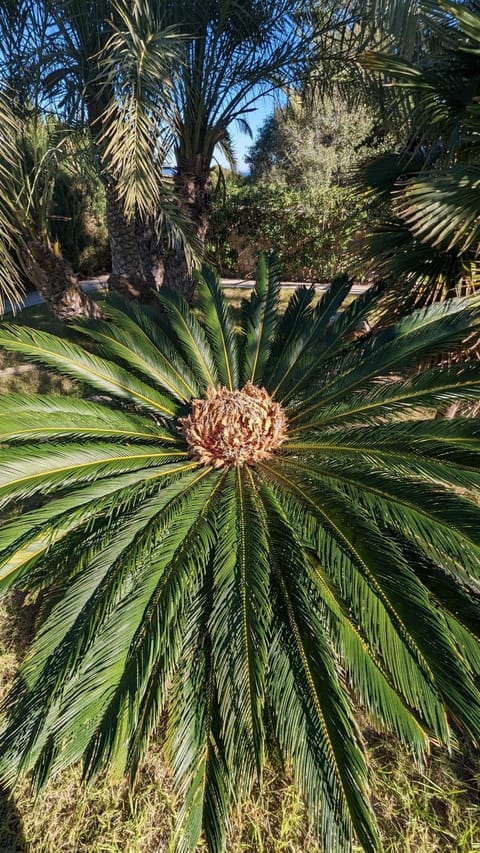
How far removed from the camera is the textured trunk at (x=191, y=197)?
569 cm

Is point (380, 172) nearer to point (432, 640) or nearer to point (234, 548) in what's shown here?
point (234, 548)

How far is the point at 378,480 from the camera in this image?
2.02m

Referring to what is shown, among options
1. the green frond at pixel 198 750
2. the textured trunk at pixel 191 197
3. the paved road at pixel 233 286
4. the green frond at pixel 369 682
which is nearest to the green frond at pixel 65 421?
the green frond at pixel 198 750

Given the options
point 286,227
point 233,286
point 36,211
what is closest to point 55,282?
point 36,211

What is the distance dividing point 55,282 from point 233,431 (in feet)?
12.1

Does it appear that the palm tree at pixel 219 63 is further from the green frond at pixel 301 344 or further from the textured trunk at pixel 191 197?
the green frond at pixel 301 344

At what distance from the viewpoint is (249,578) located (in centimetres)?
170

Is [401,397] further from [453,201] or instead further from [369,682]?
[369,682]

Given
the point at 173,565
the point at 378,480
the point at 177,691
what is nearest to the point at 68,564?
the point at 173,565

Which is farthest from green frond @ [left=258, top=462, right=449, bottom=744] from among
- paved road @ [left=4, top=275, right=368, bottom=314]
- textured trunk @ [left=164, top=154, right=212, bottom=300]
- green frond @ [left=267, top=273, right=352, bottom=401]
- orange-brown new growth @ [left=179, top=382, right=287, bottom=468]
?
paved road @ [left=4, top=275, right=368, bottom=314]

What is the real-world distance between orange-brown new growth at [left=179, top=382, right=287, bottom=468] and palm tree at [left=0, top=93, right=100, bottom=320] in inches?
70.5

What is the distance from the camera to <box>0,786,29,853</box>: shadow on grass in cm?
162

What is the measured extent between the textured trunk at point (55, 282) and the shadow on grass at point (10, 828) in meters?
4.15

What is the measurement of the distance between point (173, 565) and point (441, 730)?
1060mm
